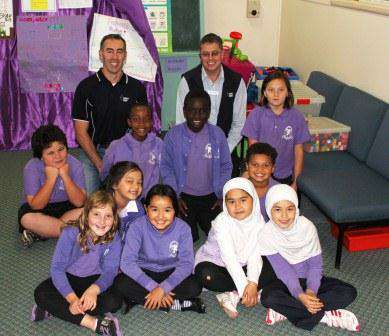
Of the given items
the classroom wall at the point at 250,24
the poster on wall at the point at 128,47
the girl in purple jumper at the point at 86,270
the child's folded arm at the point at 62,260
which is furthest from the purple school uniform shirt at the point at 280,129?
the classroom wall at the point at 250,24

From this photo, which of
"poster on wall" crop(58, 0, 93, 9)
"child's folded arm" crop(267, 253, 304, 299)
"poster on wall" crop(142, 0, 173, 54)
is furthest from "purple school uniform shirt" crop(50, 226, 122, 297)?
"poster on wall" crop(142, 0, 173, 54)

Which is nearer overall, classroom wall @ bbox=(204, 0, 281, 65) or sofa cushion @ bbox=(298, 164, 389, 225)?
sofa cushion @ bbox=(298, 164, 389, 225)

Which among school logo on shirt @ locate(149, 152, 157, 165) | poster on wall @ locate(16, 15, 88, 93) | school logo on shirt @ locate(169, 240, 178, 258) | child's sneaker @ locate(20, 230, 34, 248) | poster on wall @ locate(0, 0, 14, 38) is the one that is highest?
poster on wall @ locate(0, 0, 14, 38)

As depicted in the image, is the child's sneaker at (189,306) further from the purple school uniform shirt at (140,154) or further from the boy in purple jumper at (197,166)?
Answer: the purple school uniform shirt at (140,154)

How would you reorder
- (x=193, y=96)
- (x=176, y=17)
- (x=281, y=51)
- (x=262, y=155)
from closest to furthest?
(x=262, y=155) → (x=193, y=96) → (x=176, y=17) → (x=281, y=51)

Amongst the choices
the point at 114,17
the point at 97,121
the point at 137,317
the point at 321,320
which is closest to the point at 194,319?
the point at 137,317

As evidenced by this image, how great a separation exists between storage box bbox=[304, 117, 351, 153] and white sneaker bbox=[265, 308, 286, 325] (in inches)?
56.9

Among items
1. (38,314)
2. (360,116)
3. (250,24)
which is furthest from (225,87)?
(250,24)

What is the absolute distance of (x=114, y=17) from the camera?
4.35m

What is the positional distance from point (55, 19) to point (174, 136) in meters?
2.11

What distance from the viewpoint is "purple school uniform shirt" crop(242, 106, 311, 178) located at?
3.00 m

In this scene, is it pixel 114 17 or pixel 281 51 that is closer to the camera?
pixel 114 17

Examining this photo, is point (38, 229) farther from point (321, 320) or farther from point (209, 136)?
point (321, 320)

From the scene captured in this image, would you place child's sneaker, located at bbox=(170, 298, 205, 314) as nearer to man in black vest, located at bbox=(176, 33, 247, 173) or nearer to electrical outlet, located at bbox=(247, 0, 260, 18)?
man in black vest, located at bbox=(176, 33, 247, 173)
